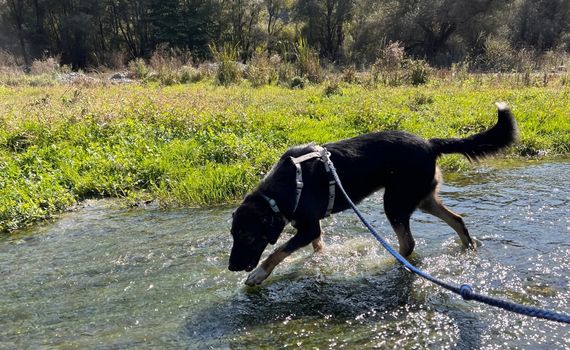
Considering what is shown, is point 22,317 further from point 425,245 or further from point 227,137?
point 227,137

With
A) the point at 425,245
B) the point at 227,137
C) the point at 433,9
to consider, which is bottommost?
the point at 425,245

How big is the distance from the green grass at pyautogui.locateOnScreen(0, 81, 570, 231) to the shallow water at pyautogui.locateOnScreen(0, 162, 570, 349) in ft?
3.71

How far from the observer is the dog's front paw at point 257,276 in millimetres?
4449

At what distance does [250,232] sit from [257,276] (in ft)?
1.40

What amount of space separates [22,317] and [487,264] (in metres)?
4.39

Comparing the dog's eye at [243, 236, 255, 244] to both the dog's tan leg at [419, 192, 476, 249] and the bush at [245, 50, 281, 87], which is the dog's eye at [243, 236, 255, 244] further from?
the bush at [245, 50, 281, 87]

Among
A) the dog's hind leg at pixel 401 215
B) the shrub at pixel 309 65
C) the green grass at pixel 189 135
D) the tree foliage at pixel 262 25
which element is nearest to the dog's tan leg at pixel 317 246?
the dog's hind leg at pixel 401 215

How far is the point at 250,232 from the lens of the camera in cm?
439

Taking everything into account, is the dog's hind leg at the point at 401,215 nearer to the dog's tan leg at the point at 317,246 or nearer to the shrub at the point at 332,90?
the dog's tan leg at the point at 317,246

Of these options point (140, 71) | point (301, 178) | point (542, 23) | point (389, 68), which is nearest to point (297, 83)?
point (389, 68)

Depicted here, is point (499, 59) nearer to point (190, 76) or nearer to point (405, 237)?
point (190, 76)

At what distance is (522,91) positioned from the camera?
14086 mm

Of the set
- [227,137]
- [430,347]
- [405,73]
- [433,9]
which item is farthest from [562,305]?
[433,9]

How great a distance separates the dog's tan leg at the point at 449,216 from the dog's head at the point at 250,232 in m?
1.83
